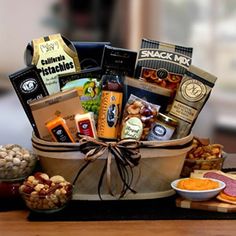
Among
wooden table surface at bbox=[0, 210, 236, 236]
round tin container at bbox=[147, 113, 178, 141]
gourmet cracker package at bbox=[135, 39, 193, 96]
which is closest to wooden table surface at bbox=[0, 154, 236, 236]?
wooden table surface at bbox=[0, 210, 236, 236]

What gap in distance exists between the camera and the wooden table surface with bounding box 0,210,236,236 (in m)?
0.93

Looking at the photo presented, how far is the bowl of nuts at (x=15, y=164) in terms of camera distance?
1.04 meters

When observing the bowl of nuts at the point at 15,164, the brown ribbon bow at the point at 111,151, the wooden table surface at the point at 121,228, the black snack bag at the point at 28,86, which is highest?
the black snack bag at the point at 28,86

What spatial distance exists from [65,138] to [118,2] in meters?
1.24

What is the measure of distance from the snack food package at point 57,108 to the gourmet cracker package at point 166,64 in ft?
0.50

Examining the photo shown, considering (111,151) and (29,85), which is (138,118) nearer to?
(111,151)

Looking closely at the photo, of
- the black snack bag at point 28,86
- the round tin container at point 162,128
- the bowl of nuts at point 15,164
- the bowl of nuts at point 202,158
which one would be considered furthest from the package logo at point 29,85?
the bowl of nuts at point 202,158

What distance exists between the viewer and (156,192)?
1060 mm

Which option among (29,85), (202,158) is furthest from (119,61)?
(202,158)

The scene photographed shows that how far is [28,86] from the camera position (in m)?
1.04

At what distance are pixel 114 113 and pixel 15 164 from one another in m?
0.23

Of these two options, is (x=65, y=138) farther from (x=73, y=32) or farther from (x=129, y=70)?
(x=73, y=32)

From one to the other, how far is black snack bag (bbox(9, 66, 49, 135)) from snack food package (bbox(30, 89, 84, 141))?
24 millimetres

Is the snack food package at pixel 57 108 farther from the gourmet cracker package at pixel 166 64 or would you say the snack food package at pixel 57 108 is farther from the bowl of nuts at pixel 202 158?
the bowl of nuts at pixel 202 158
